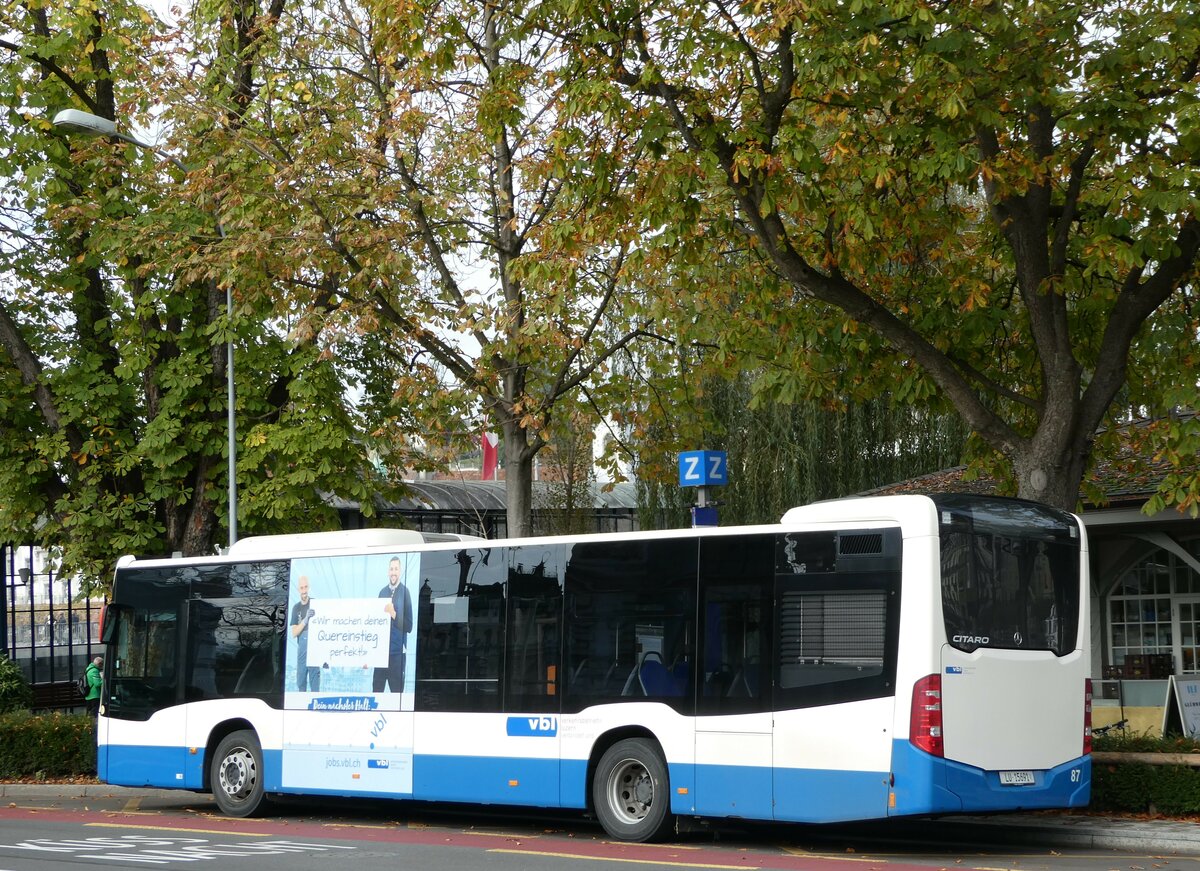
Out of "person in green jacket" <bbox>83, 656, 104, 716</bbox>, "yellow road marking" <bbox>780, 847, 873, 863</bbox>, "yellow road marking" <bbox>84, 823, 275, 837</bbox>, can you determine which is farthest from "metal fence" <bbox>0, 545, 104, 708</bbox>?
"yellow road marking" <bbox>780, 847, 873, 863</bbox>

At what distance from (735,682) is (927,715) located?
2.00 m

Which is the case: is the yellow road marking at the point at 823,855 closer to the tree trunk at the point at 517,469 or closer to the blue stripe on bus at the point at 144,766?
the blue stripe on bus at the point at 144,766

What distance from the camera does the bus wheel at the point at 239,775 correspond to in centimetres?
1666

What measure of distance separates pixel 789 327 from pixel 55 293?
1283cm

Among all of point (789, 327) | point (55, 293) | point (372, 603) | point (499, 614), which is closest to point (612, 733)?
point (499, 614)

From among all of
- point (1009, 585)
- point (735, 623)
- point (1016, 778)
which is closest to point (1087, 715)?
point (1016, 778)

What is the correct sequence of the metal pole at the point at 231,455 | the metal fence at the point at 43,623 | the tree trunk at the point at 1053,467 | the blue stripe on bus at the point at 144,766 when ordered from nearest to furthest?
the tree trunk at the point at 1053,467 < the blue stripe on bus at the point at 144,766 < the metal pole at the point at 231,455 < the metal fence at the point at 43,623

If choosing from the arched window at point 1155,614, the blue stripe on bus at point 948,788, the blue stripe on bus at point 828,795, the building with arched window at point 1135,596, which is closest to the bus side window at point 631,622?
the blue stripe on bus at point 828,795

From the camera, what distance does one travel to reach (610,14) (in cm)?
1416

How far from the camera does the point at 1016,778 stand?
39.0 ft

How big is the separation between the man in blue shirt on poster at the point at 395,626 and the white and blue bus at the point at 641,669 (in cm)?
2

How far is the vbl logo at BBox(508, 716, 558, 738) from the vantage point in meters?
14.1

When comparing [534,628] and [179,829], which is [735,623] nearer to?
[534,628]

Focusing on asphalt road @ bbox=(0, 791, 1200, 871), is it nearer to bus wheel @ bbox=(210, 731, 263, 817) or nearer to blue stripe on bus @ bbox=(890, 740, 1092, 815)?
bus wheel @ bbox=(210, 731, 263, 817)
